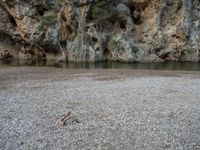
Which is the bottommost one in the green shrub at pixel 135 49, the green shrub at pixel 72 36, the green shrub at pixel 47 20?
the green shrub at pixel 135 49

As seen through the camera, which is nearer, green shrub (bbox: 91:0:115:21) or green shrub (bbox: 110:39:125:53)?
green shrub (bbox: 110:39:125:53)

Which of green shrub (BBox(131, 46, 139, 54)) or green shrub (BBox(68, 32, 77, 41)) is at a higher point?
green shrub (BBox(68, 32, 77, 41))

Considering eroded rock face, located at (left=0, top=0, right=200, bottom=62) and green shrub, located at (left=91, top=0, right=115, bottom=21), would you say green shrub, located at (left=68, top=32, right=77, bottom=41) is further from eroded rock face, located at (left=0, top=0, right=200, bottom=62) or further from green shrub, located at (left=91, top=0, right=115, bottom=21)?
green shrub, located at (left=91, top=0, right=115, bottom=21)

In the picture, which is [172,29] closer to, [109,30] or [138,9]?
[138,9]

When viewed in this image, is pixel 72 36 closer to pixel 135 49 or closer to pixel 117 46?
pixel 117 46

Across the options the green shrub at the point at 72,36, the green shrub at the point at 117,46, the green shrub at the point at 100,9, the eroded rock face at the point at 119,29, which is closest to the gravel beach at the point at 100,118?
the green shrub at the point at 117,46

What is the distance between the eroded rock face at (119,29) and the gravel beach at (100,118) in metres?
25.8

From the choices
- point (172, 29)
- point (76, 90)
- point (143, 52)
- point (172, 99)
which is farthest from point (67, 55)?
point (172, 99)

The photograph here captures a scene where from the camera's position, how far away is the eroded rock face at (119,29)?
143ft

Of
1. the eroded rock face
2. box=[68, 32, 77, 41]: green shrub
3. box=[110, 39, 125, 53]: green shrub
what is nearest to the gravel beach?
box=[110, 39, 125, 53]: green shrub

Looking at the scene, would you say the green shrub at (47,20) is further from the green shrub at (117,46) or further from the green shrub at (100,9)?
the green shrub at (117,46)

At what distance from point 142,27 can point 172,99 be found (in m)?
32.7

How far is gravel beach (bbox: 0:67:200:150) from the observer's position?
9.04m

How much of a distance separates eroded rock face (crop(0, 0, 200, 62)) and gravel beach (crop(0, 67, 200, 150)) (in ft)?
84.5
